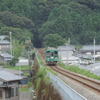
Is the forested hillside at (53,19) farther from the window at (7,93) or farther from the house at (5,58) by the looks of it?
the window at (7,93)

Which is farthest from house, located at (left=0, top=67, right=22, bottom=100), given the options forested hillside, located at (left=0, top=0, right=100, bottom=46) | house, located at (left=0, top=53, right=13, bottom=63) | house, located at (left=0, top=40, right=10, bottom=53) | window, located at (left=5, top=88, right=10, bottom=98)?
forested hillside, located at (left=0, top=0, right=100, bottom=46)

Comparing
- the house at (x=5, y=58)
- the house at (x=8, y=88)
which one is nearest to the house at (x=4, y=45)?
the house at (x=5, y=58)

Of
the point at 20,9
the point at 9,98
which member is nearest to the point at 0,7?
the point at 20,9

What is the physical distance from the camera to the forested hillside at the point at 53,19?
58750mm

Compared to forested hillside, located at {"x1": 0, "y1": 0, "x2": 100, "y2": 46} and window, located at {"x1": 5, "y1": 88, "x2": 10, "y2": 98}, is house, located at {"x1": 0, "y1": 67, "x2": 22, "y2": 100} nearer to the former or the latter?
window, located at {"x1": 5, "y1": 88, "x2": 10, "y2": 98}

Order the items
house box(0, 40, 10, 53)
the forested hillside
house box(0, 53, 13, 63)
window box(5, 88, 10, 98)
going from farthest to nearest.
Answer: the forested hillside < house box(0, 40, 10, 53) < house box(0, 53, 13, 63) < window box(5, 88, 10, 98)

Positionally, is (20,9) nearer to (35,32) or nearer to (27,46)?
(35,32)

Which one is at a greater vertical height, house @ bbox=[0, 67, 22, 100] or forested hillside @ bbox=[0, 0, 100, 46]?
forested hillside @ bbox=[0, 0, 100, 46]

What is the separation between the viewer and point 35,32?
68.1 metres

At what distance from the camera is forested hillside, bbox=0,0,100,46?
5875 cm

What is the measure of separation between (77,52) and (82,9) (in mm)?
24120

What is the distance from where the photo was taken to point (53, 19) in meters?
68.6

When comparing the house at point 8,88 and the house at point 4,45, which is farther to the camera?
the house at point 4,45

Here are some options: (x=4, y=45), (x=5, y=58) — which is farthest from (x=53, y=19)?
(x=5, y=58)
